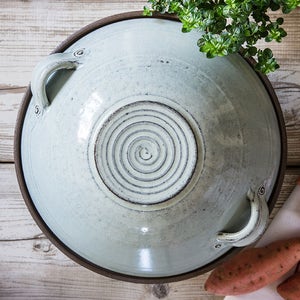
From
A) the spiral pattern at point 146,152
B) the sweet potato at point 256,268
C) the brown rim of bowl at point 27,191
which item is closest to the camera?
the spiral pattern at point 146,152

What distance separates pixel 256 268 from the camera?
933mm

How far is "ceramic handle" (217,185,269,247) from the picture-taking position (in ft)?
2.21

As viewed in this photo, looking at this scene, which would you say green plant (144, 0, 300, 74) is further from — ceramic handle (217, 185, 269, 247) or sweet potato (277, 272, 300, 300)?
sweet potato (277, 272, 300, 300)

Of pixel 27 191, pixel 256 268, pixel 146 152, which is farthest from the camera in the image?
pixel 256 268

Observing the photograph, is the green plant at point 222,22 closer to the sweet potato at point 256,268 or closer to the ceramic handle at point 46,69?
the ceramic handle at point 46,69

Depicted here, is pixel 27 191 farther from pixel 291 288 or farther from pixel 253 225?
pixel 291 288

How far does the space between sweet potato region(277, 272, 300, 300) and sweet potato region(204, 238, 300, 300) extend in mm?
19

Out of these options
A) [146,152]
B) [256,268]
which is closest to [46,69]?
[146,152]

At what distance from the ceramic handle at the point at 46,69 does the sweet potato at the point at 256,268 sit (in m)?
0.41

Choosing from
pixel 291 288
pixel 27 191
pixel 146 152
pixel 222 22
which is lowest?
pixel 291 288

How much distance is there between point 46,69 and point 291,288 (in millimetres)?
512

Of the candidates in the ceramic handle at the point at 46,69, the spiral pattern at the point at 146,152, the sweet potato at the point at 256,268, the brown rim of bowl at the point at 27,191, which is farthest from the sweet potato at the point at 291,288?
the ceramic handle at the point at 46,69

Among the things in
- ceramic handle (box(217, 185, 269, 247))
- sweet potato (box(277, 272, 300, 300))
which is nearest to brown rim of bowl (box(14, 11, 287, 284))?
ceramic handle (box(217, 185, 269, 247))

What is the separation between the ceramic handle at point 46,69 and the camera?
2.22 ft
